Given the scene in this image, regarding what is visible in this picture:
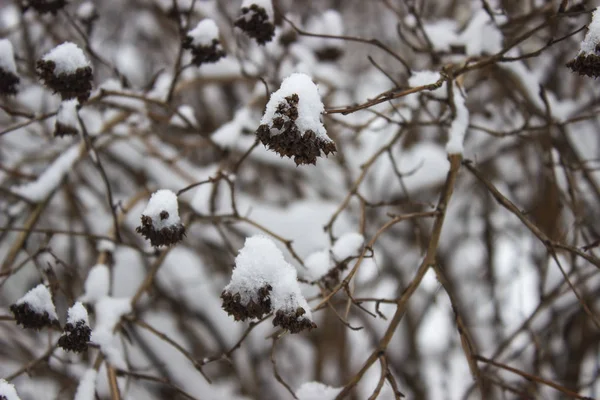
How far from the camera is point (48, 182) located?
1.83m

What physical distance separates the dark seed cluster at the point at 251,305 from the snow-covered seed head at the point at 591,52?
30.5 inches

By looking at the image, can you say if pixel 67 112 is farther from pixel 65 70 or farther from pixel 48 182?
pixel 48 182

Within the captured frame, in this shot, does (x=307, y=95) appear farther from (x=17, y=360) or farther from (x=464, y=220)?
(x=464, y=220)

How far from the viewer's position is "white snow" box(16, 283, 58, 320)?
1.23 meters

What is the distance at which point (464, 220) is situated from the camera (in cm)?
416

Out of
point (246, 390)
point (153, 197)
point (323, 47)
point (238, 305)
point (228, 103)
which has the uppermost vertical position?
point (228, 103)

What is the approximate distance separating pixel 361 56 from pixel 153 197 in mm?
4967

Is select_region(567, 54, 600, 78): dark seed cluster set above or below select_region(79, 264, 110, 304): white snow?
above

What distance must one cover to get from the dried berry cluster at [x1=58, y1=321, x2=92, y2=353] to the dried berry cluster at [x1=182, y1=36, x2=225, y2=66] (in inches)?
31.0

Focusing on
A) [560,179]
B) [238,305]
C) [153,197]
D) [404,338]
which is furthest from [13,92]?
[404,338]

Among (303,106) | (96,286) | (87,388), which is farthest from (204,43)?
(87,388)

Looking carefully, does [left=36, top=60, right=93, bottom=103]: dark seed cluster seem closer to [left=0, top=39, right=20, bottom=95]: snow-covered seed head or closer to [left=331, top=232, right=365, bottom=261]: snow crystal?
[left=0, top=39, right=20, bottom=95]: snow-covered seed head

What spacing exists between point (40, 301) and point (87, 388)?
0.78ft

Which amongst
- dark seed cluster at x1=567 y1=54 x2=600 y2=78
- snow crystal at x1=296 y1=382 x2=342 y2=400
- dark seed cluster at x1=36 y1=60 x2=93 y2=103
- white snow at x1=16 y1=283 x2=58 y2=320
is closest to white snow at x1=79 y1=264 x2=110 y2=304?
white snow at x1=16 y1=283 x2=58 y2=320
